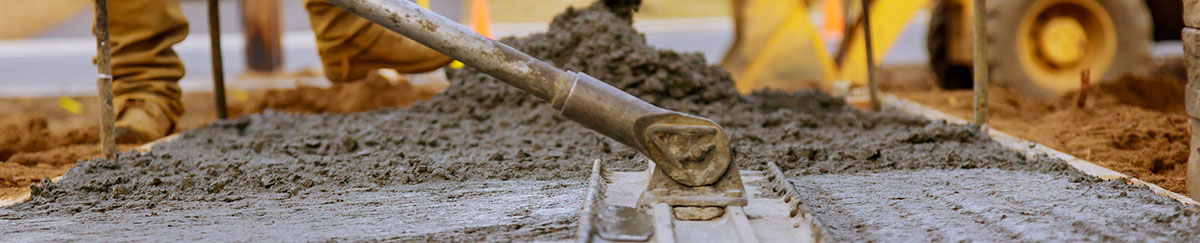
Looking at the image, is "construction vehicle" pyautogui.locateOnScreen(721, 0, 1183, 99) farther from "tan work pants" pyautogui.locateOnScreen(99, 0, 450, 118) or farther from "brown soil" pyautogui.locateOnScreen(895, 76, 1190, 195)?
"tan work pants" pyautogui.locateOnScreen(99, 0, 450, 118)

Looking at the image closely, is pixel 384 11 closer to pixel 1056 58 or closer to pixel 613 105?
pixel 613 105

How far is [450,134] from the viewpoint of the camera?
8.00 ft

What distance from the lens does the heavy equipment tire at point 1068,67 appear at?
13.7 ft

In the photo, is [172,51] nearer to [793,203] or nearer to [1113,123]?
[793,203]

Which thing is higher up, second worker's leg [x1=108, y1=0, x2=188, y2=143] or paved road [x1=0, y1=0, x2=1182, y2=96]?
paved road [x1=0, y1=0, x2=1182, y2=96]

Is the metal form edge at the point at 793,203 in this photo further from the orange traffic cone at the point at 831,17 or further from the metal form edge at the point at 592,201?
the orange traffic cone at the point at 831,17

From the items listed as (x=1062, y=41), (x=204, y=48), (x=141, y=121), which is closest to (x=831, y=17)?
(x=1062, y=41)

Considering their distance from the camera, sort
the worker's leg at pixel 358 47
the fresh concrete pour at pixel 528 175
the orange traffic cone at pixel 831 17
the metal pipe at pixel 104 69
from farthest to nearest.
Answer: the orange traffic cone at pixel 831 17
the worker's leg at pixel 358 47
the metal pipe at pixel 104 69
the fresh concrete pour at pixel 528 175

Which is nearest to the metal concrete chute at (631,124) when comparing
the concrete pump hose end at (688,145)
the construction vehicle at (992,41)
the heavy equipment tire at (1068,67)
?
the concrete pump hose end at (688,145)

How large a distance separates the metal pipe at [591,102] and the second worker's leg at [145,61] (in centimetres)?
147

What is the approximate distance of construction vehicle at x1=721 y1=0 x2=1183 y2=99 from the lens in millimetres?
4184

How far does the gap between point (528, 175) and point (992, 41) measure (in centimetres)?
294

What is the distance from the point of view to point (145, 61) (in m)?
2.82

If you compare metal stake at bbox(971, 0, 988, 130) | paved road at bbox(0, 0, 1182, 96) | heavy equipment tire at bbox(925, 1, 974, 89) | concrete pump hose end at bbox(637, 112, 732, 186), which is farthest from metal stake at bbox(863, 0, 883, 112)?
paved road at bbox(0, 0, 1182, 96)
